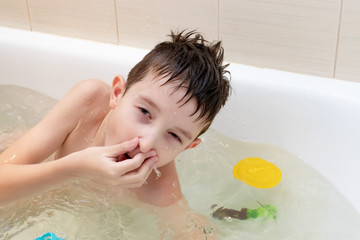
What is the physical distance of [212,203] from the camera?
1403 millimetres

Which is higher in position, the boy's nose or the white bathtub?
the boy's nose

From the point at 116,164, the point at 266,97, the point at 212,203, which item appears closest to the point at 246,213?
the point at 212,203

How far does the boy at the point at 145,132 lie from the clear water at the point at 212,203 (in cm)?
8

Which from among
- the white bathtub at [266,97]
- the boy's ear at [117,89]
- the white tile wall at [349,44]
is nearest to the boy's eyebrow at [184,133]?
the boy's ear at [117,89]

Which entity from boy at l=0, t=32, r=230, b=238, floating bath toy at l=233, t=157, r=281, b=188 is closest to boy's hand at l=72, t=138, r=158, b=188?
boy at l=0, t=32, r=230, b=238

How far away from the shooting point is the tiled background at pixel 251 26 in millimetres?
1490

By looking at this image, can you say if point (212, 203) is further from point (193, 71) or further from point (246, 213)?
point (193, 71)

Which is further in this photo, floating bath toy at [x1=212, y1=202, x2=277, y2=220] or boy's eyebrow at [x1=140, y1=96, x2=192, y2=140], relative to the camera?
floating bath toy at [x1=212, y1=202, x2=277, y2=220]

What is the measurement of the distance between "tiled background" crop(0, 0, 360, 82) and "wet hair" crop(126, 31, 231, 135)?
0.43 meters

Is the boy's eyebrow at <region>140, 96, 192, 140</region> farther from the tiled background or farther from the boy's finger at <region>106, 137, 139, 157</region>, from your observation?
the tiled background

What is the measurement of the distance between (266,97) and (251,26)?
0.22 metres

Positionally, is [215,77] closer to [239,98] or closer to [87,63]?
[239,98]

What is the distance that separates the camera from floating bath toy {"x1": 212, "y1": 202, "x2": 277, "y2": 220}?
4.43ft

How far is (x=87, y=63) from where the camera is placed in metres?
1.75
